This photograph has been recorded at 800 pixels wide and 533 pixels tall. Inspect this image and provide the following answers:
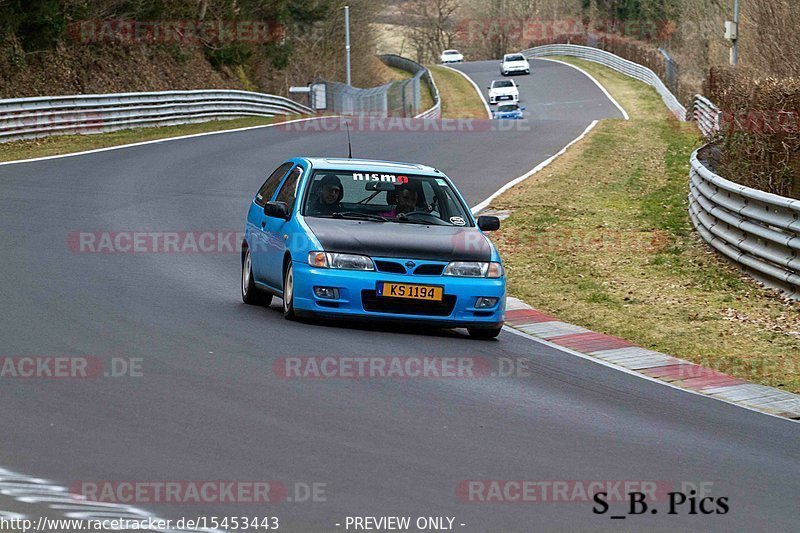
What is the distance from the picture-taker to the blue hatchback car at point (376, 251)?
11.2 m

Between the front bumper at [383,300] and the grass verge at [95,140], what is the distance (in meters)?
17.4

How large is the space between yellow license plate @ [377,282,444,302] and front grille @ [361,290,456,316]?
4 centimetres

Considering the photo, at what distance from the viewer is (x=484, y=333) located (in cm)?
1185

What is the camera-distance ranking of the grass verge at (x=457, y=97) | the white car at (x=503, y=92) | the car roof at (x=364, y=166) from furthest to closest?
the white car at (x=503, y=92) → the grass verge at (x=457, y=97) → the car roof at (x=364, y=166)

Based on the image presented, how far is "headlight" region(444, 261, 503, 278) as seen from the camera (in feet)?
37.7

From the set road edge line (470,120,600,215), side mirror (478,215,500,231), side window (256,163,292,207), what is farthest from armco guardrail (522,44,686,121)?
side mirror (478,215,500,231)

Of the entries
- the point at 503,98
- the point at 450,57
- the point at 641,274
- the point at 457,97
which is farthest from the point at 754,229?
the point at 450,57

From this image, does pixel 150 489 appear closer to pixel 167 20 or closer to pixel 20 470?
pixel 20 470

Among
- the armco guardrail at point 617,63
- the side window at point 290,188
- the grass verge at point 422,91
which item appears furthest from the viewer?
the grass verge at point 422,91

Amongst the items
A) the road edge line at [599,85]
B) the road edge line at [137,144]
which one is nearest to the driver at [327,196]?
the road edge line at [137,144]

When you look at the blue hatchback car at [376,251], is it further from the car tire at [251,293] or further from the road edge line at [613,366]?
the road edge line at [613,366]

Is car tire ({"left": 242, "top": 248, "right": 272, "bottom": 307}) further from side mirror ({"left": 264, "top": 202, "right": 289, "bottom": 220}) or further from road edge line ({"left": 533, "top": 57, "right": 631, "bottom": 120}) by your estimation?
road edge line ({"left": 533, "top": 57, "right": 631, "bottom": 120})

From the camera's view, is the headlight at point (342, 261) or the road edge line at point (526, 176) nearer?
the headlight at point (342, 261)

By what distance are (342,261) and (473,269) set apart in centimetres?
117
